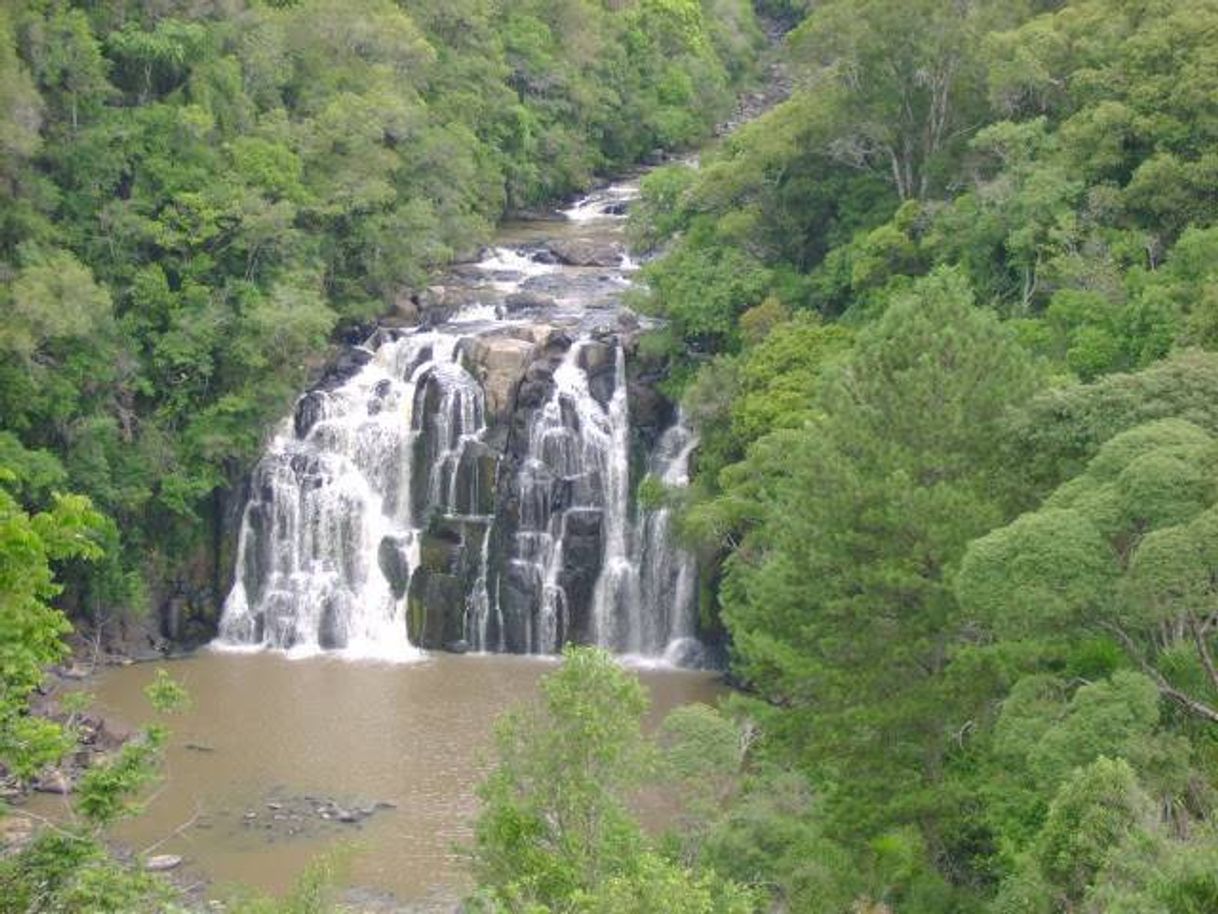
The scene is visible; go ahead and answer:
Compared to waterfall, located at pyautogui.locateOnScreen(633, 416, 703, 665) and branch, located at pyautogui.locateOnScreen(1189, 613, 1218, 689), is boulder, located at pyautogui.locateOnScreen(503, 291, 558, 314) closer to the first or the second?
waterfall, located at pyautogui.locateOnScreen(633, 416, 703, 665)

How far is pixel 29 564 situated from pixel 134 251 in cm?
2834

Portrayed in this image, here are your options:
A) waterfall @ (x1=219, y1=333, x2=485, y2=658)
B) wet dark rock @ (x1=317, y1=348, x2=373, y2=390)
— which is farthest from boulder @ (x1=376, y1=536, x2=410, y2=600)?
wet dark rock @ (x1=317, y1=348, x2=373, y2=390)

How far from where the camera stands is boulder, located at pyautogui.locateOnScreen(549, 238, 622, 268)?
48.7 metres

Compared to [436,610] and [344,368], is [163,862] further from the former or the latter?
[344,368]

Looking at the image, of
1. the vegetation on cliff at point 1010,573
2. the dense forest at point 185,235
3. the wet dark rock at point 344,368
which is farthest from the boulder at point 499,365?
the vegetation on cliff at point 1010,573

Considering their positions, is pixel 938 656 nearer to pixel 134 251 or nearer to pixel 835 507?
pixel 835 507

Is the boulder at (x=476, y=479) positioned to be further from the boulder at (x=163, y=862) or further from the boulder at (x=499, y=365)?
the boulder at (x=163, y=862)

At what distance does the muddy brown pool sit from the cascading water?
4.55 feet

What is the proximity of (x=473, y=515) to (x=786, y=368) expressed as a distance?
8.67 meters

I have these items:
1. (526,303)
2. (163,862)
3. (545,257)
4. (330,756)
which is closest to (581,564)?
(330,756)

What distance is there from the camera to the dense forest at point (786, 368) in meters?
16.8

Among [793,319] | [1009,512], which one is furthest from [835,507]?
[793,319]

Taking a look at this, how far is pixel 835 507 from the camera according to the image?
20.5 metres

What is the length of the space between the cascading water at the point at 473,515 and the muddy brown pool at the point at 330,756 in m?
1.39
